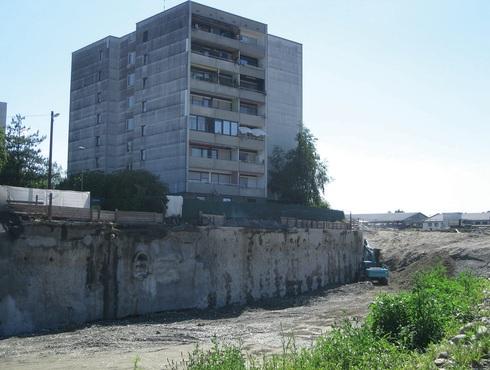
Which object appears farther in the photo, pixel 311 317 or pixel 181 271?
pixel 181 271

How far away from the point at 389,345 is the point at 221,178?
44163 mm

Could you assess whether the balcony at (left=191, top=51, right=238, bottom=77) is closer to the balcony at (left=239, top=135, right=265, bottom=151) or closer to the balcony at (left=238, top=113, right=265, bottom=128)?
the balcony at (left=238, top=113, right=265, bottom=128)

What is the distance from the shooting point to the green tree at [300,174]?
6003cm

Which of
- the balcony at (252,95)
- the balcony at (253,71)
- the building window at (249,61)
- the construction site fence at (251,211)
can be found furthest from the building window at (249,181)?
the building window at (249,61)

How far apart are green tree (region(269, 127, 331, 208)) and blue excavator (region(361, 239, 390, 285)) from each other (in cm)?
1120

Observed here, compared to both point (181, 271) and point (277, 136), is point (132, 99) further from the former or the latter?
point (181, 271)

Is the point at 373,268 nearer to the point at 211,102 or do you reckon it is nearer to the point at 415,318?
the point at 211,102

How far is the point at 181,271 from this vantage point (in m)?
32.0

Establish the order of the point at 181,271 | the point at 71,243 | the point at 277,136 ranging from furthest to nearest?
the point at 277,136 → the point at 181,271 → the point at 71,243

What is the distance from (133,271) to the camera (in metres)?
29.2

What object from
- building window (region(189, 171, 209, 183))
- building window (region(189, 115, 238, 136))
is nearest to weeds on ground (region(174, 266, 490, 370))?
building window (region(189, 171, 209, 183))

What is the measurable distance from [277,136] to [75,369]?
49.8m

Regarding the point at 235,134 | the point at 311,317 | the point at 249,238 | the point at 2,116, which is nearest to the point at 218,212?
the point at 249,238

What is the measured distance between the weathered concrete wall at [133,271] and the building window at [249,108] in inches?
830
